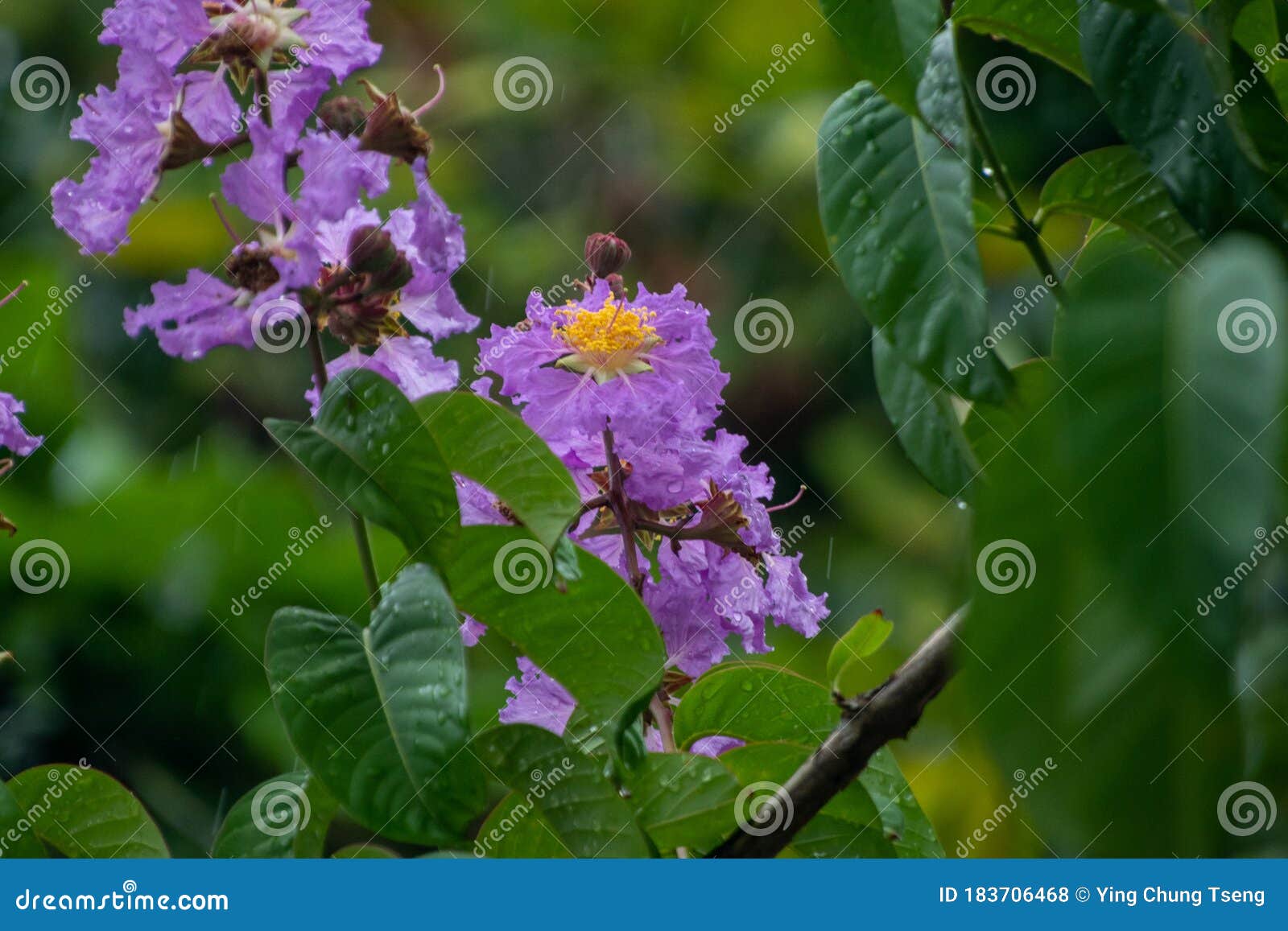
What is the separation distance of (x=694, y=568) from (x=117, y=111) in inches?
11.1

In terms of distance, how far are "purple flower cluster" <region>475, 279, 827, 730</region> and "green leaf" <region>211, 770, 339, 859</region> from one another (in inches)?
3.4

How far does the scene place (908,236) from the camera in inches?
16.6

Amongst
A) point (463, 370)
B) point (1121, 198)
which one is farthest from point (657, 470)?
point (463, 370)

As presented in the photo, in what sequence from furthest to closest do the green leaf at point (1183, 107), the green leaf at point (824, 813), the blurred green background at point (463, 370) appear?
the blurred green background at point (463, 370)
the green leaf at point (824, 813)
the green leaf at point (1183, 107)

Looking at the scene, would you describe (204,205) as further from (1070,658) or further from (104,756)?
(1070,658)

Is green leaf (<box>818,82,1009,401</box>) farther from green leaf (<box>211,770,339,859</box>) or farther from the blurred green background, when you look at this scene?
the blurred green background

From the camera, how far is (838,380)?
8.09 ft

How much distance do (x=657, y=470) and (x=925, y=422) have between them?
109mm

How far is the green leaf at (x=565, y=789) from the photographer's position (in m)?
0.41

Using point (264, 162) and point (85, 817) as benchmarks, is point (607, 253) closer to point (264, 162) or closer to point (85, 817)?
point (264, 162)

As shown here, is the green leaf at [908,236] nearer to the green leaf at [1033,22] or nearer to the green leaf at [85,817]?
the green leaf at [1033,22]

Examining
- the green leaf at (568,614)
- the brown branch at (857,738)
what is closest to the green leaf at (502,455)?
the green leaf at (568,614)

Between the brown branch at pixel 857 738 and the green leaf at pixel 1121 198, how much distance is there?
16 cm

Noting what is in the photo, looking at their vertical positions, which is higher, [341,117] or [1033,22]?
[1033,22]
